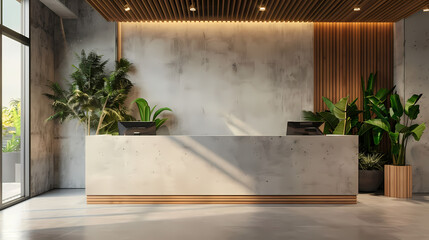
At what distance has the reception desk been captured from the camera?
5.88m

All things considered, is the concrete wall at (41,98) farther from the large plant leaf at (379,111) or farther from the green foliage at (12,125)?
the large plant leaf at (379,111)

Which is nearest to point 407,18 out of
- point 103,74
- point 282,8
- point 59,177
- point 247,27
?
point 282,8

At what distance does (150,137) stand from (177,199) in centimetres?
111

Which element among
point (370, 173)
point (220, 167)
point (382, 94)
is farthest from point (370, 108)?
point (220, 167)

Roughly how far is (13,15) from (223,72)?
4.02 metres

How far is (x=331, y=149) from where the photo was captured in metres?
5.89

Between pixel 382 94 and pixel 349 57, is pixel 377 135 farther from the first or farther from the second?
pixel 349 57

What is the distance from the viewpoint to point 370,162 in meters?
7.07

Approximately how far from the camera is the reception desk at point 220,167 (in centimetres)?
588

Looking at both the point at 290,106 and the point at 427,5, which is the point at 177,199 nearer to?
the point at 290,106

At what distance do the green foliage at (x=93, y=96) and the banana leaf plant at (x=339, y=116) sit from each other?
391 cm

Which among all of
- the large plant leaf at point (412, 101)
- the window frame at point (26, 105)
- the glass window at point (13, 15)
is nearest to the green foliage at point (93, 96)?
the window frame at point (26, 105)

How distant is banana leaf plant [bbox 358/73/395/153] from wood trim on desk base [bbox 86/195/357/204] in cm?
170

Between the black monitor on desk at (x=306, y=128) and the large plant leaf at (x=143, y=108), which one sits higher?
the large plant leaf at (x=143, y=108)
